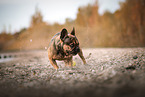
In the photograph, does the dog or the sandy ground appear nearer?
the sandy ground

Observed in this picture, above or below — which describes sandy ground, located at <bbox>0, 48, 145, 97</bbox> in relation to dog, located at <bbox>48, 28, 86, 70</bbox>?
A: below

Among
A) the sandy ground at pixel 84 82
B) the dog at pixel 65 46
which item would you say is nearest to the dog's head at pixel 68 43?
the dog at pixel 65 46

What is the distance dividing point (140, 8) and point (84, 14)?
2025 cm

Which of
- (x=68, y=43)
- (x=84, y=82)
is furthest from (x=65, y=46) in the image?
(x=84, y=82)

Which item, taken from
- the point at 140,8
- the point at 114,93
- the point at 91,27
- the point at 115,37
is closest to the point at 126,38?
the point at 115,37

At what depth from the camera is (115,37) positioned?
2311 centimetres

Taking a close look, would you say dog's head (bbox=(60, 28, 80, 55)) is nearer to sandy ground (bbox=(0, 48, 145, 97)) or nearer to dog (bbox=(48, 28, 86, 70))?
dog (bbox=(48, 28, 86, 70))

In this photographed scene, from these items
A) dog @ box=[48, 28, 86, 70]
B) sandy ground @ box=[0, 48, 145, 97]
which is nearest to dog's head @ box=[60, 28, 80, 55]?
dog @ box=[48, 28, 86, 70]

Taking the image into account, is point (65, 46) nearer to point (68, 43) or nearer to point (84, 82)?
point (68, 43)

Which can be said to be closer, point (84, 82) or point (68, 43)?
point (84, 82)

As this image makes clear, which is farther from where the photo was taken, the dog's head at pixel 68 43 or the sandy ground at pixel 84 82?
the dog's head at pixel 68 43

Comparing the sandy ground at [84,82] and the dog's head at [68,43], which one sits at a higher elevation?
the dog's head at [68,43]

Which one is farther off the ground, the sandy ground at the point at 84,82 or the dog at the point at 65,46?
the dog at the point at 65,46

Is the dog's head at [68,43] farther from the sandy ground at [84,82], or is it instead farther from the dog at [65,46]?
the sandy ground at [84,82]
